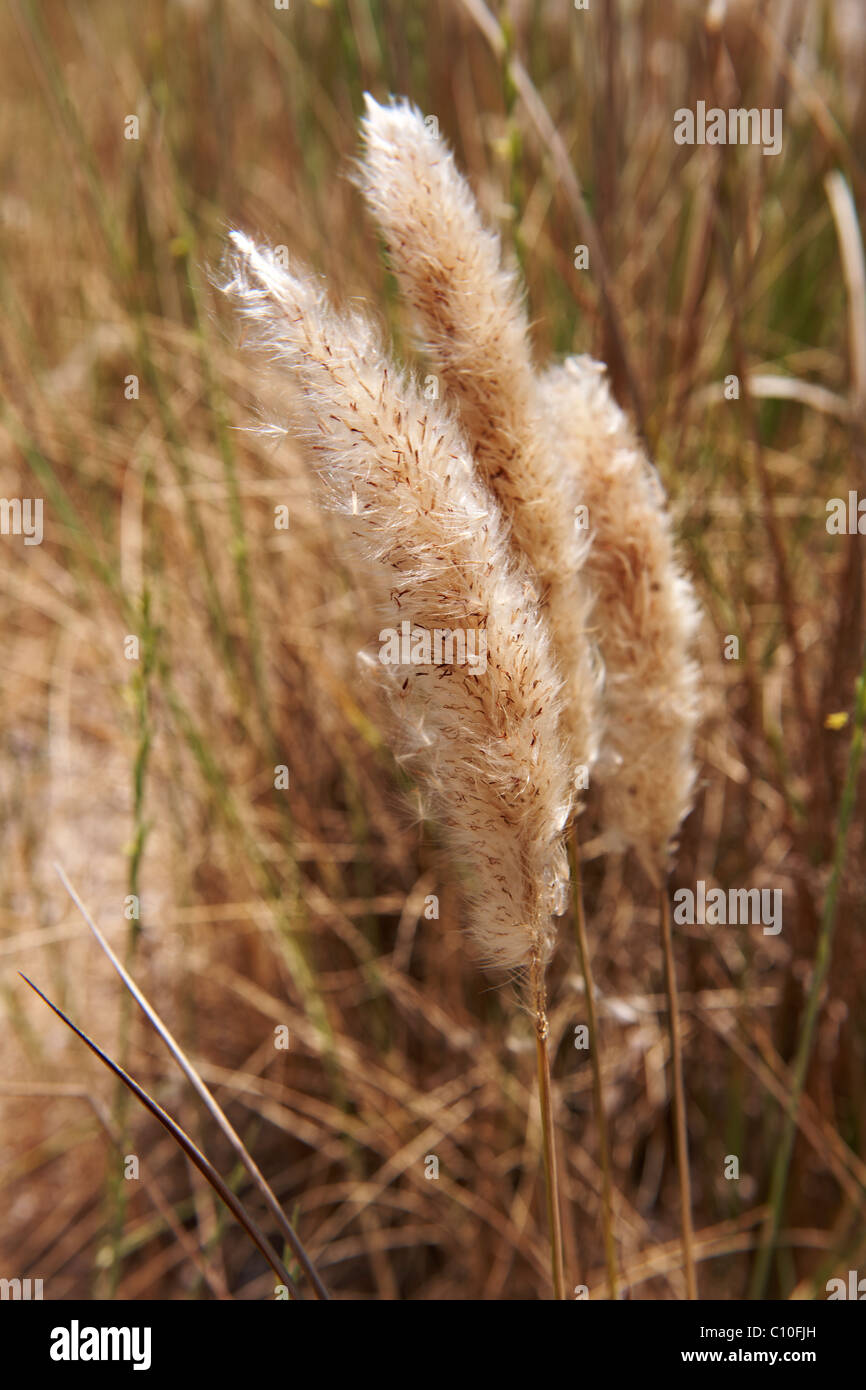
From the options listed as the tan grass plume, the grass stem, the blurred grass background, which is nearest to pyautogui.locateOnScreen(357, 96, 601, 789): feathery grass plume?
the tan grass plume

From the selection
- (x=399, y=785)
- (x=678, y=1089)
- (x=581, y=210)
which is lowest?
(x=678, y=1089)

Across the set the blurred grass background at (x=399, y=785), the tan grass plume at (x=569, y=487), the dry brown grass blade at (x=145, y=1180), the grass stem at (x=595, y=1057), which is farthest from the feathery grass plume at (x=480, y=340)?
the dry brown grass blade at (x=145, y=1180)

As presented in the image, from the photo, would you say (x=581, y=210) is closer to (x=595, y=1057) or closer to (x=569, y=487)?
(x=569, y=487)

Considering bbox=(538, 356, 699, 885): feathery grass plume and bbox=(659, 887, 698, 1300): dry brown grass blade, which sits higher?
bbox=(538, 356, 699, 885): feathery grass plume

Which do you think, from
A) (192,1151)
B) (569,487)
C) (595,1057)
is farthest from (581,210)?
(192,1151)

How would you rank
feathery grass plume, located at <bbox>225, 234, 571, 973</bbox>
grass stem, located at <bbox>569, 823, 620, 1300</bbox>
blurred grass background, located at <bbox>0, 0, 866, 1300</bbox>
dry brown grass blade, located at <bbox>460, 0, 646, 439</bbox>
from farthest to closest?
blurred grass background, located at <bbox>0, 0, 866, 1300</bbox> → dry brown grass blade, located at <bbox>460, 0, 646, 439</bbox> → grass stem, located at <bbox>569, 823, 620, 1300</bbox> → feathery grass plume, located at <bbox>225, 234, 571, 973</bbox>

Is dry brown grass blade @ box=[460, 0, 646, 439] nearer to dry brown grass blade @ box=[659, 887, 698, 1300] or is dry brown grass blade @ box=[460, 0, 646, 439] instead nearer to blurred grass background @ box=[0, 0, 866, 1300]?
blurred grass background @ box=[0, 0, 866, 1300]
